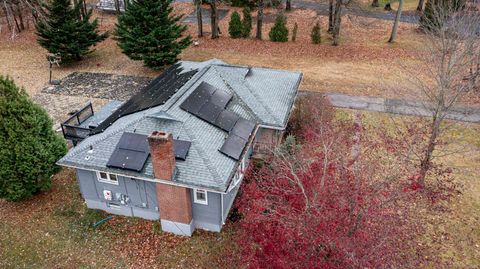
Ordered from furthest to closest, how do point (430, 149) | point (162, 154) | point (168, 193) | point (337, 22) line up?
point (337, 22)
point (430, 149)
point (168, 193)
point (162, 154)

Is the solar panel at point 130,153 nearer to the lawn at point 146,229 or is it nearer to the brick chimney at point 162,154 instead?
the brick chimney at point 162,154

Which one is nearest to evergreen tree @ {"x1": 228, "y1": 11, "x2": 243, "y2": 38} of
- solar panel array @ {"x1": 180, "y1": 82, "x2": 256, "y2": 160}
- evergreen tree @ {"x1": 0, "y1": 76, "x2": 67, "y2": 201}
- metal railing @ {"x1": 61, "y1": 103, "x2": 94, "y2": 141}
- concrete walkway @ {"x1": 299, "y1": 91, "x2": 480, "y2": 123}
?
concrete walkway @ {"x1": 299, "y1": 91, "x2": 480, "y2": 123}

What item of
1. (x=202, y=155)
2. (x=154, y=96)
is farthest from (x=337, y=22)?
(x=202, y=155)

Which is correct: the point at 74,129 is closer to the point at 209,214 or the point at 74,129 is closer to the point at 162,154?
the point at 162,154

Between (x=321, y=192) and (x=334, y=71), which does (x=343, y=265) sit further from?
(x=334, y=71)

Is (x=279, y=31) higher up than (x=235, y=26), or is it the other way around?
(x=235, y=26)
